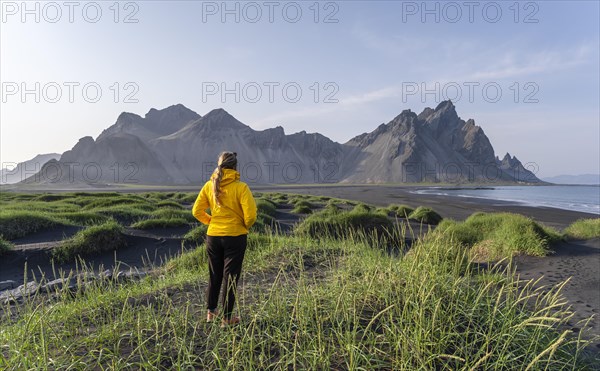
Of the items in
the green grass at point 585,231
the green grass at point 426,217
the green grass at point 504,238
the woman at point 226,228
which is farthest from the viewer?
the green grass at point 426,217

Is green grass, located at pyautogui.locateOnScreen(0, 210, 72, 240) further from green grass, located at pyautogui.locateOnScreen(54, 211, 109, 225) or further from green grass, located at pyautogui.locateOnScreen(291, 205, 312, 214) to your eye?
green grass, located at pyautogui.locateOnScreen(291, 205, 312, 214)

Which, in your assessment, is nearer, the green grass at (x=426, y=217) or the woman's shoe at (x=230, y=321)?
the woman's shoe at (x=230, y=321)

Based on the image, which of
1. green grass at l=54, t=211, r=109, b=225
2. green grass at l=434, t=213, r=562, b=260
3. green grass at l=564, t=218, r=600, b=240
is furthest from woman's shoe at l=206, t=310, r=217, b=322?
green grass at l=564, t=218, r=600, b=240

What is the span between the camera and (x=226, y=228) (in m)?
4.46

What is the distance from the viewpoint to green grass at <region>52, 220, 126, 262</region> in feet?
37.6

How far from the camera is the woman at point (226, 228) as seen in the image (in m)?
4.45

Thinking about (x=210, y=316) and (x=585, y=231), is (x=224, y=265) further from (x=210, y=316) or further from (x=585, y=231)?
(x=585, y=231)

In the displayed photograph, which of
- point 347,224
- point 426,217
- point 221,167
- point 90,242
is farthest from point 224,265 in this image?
point 426,217

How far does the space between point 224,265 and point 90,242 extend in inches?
392

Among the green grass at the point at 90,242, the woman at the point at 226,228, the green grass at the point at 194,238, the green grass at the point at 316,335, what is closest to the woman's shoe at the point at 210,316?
the woman at the point at 226,228

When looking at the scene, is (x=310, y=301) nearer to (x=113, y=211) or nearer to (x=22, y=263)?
(x=22, y=263)

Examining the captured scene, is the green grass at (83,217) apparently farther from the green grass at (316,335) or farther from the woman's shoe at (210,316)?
the woman's shoe at (210,316)

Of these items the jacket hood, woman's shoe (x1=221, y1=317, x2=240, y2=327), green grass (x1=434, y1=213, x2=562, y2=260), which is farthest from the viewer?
green grass (x1=434, y1=213, x2=562, y2=260)

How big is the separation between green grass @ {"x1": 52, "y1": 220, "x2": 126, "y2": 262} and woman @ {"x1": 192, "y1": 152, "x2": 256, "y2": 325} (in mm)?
9058
